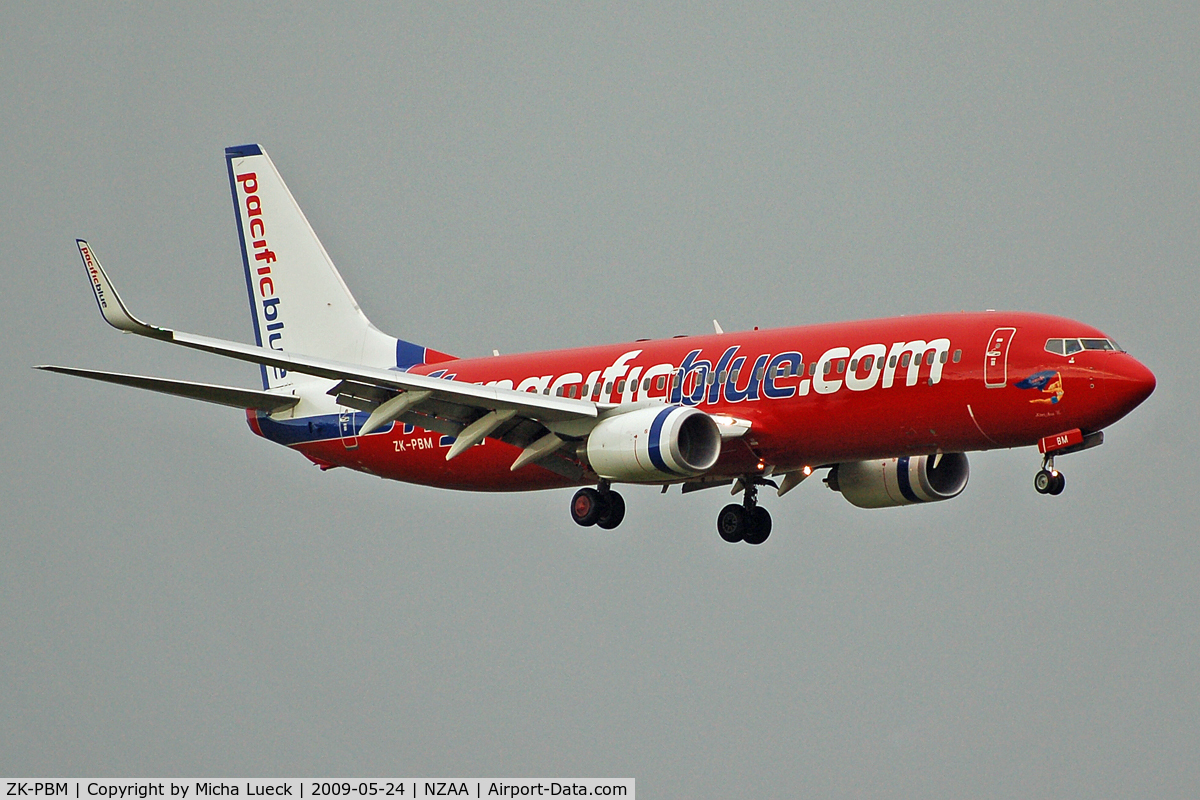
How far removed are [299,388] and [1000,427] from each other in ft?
69.4

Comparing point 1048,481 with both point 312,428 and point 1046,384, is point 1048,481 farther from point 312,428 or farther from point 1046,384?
point 312,428

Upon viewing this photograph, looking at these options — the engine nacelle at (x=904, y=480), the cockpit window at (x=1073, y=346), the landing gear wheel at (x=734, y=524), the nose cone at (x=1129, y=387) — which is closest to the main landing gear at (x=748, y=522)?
the landing gear wheel at (x=734, y=524)

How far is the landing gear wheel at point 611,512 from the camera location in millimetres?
50438

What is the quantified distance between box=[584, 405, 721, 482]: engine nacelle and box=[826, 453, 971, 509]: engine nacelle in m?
6.87

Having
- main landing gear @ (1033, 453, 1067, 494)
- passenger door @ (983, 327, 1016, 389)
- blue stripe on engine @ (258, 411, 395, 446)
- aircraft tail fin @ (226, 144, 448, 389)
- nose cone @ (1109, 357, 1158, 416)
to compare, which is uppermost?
aircraft tail fin @ (226, 144, 448, 389)

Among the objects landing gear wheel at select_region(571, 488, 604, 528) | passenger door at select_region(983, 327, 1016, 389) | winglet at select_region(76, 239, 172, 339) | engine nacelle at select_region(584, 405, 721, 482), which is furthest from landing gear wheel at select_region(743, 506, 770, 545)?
winglet at select_region(76, 239, 172, 339)

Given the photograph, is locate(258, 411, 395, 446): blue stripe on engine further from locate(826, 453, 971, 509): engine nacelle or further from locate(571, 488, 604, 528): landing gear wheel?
locate(826, 453, 971, 509): engine nacelle

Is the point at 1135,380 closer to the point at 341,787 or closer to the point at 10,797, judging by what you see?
the point at 341,787

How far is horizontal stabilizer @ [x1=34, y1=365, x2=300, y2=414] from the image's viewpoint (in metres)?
Result: 46.8

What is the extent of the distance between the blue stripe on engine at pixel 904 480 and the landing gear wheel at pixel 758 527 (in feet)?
12.4

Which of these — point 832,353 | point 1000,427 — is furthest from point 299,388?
point 1000,427

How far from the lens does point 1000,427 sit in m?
44.8

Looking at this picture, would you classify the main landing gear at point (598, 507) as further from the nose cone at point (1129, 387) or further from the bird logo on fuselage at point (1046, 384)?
the nose cone at point (1129, 387)

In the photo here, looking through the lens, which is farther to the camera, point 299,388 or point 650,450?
point 299,388
